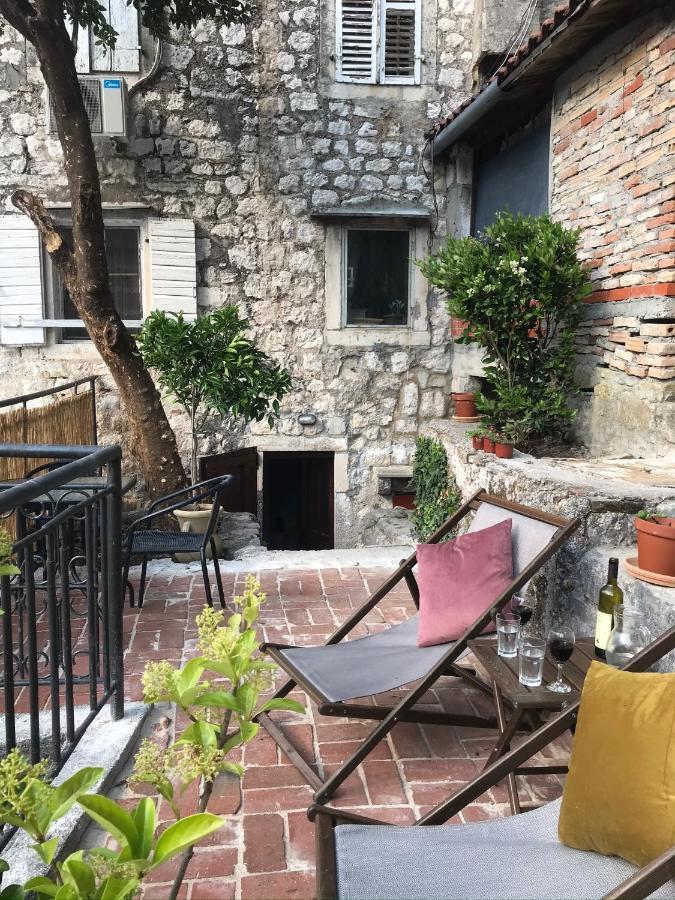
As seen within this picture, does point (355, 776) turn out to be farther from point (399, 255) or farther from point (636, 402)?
point (399, 255)

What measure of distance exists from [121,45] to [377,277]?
10.3 feet

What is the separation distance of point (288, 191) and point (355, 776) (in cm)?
586

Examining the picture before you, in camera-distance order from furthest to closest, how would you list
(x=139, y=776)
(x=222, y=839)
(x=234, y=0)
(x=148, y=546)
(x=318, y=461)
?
1. (x=318, y=461)
2. (x=234, y=0)
3. (x=148, y=546)
4. (x=222, y=839)
5. (x=139, y=776)

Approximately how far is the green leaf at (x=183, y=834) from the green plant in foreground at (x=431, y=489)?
15.0 ft

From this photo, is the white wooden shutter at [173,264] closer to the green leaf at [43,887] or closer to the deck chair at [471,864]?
the deck chair at [471,864]

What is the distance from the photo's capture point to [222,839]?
2.32 m

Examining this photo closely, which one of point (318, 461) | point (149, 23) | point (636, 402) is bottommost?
point (318, 461)

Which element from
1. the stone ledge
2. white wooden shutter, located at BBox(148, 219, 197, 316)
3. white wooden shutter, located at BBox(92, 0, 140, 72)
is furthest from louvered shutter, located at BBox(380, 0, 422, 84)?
the stone ledge

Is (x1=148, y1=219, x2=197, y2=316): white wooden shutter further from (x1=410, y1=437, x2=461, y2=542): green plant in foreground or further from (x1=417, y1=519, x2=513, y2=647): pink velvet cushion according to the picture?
(x1=417, y1=519, x2=513, y2=647): pink velvet cushion

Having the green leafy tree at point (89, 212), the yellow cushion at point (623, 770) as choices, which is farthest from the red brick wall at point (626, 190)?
the yellow cushion at point (623, 770)

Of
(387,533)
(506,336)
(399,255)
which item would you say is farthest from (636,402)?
(399,255)

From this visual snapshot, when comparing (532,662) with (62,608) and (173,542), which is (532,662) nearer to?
(62,608)

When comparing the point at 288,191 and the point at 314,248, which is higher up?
the point at 288,191

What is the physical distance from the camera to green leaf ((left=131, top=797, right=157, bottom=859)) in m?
1.08
